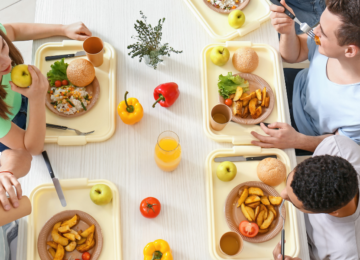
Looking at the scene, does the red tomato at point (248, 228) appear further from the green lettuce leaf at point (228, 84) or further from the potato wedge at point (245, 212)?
the green lettuce leaf at point (228, 84)

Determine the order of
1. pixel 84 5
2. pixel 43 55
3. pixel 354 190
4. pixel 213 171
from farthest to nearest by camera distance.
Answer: pixel 84 5 → pixel 43 55 → pixel 213 171 → pixel 354 190

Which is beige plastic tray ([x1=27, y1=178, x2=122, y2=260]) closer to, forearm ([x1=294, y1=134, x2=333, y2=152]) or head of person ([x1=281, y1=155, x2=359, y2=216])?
head of person ([x1=281, y1=155, x2=359, y2=216])

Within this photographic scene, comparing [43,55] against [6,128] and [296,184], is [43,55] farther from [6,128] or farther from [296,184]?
[296,184]

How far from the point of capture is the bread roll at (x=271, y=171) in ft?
3.67

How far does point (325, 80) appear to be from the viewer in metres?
1.28

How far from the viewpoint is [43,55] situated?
128cm

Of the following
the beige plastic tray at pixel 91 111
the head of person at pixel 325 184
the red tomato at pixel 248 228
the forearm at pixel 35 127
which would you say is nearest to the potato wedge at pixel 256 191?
the red tomato at pixel 248 228

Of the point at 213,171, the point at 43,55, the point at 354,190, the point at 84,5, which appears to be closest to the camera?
the point at 354,190

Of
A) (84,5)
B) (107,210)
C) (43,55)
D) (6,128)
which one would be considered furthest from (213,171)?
(84,5)

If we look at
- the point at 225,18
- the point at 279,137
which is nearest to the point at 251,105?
the point at 279,137

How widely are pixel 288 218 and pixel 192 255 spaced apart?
0.39 metres

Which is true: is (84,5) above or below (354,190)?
above

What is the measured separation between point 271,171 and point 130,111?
23.6 inches

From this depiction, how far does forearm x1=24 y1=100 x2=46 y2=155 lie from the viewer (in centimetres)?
104
